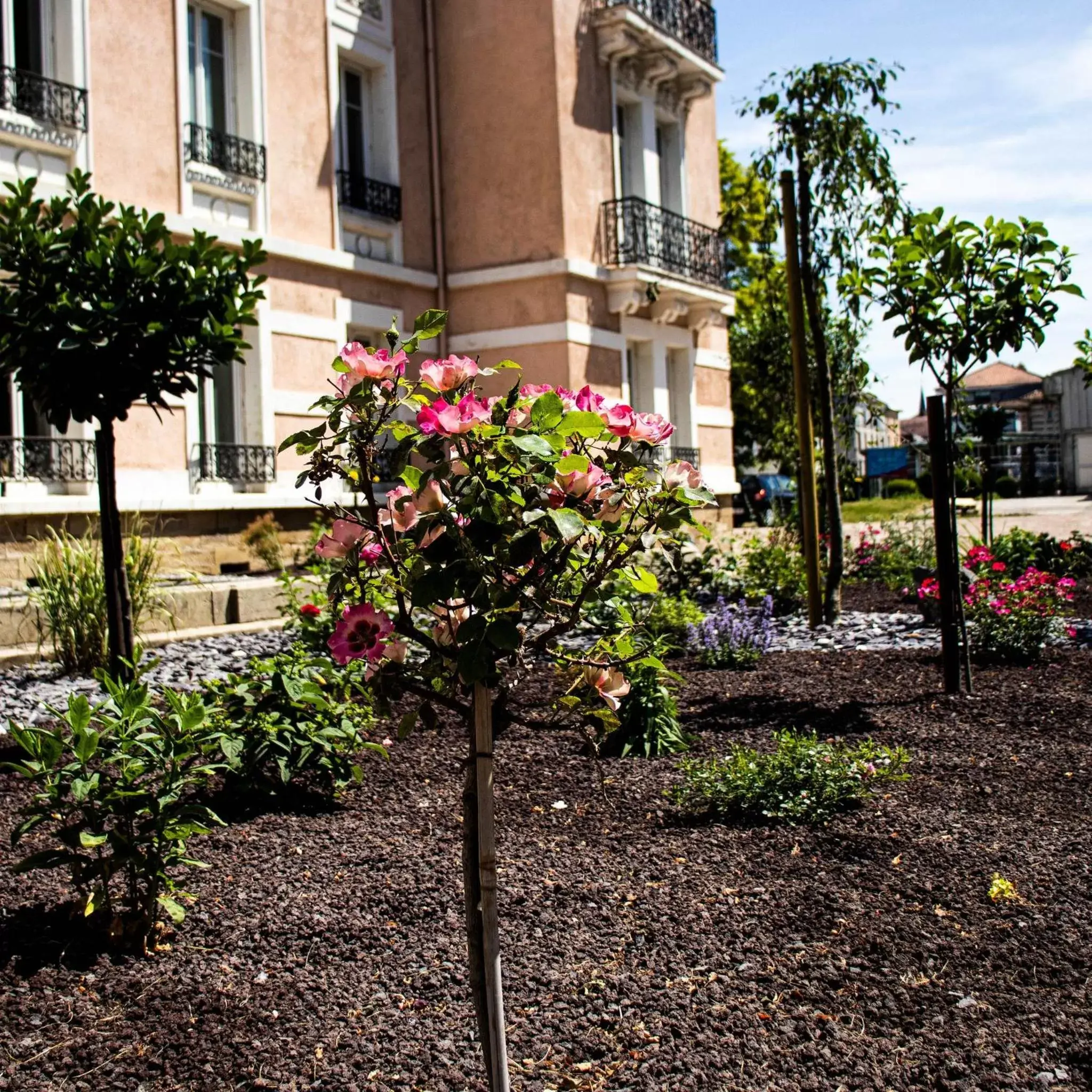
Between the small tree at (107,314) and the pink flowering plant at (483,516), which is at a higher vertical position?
the small tree at (107,314)

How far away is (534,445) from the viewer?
5.93 ft

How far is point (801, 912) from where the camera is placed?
329cm

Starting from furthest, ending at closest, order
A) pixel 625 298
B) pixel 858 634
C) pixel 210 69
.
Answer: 1. pixel 625 298
2. pixel 210 69
3. pixel 858 634

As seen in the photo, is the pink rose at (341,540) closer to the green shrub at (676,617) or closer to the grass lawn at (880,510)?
the green shrub at (676,617)

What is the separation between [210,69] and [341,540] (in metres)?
12.0

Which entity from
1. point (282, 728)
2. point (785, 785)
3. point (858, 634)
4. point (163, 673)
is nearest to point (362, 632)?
point (282, 728)

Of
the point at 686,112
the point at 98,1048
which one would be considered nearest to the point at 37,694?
the point at 98,1048

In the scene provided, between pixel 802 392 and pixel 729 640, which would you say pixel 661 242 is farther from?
pixel 729 640

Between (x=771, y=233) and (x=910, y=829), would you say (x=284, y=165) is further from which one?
(x=910, y=829)

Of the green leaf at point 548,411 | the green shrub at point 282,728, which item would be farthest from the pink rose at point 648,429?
the green shrub at point 282,728

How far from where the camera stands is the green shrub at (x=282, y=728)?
4.30 meters

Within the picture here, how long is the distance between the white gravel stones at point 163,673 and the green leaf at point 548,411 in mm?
4156

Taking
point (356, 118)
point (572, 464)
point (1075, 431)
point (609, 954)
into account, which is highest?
point (356, 118)

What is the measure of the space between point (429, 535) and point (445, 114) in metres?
14.5
